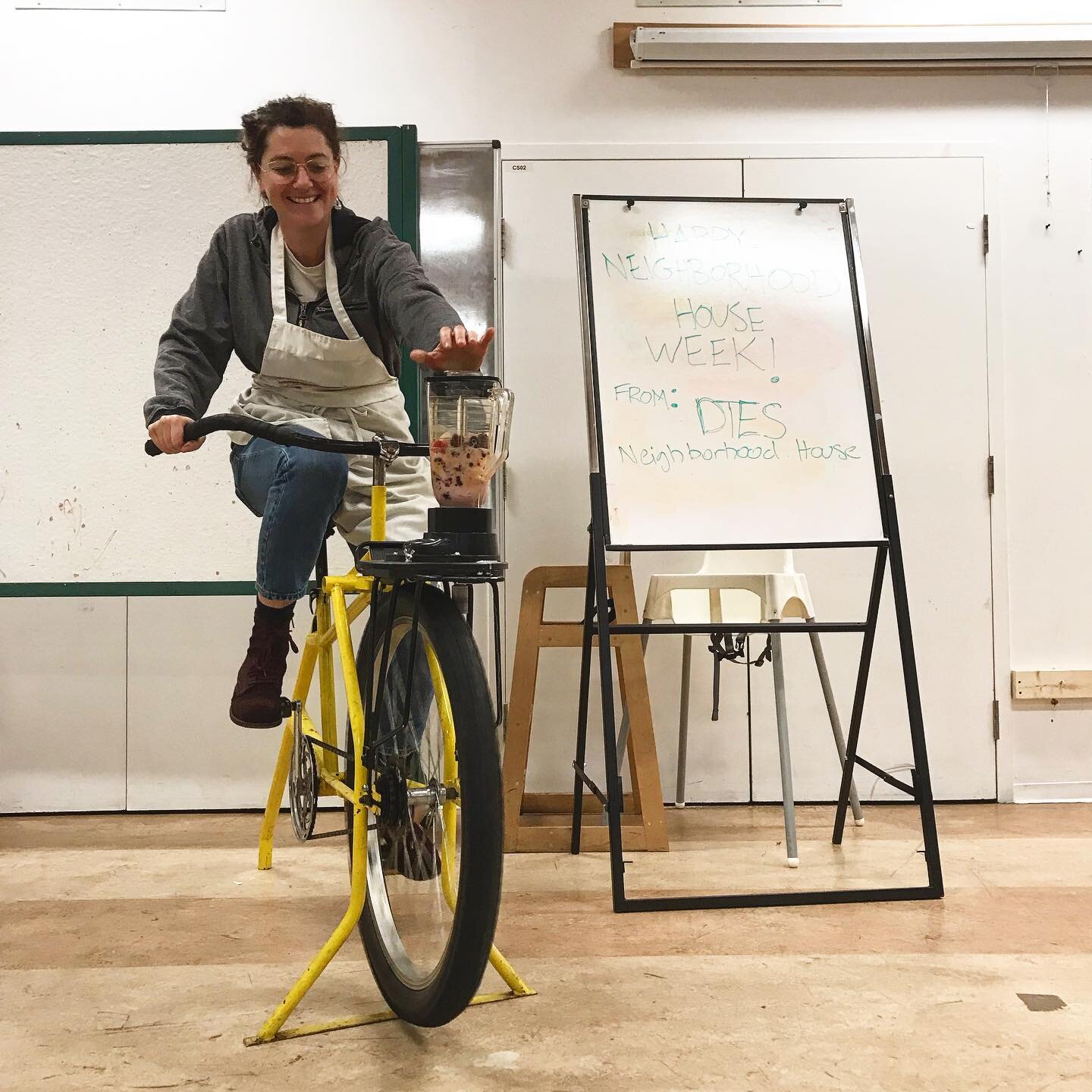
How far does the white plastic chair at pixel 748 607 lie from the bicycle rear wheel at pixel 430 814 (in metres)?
0.88

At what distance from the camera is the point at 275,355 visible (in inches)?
76.4

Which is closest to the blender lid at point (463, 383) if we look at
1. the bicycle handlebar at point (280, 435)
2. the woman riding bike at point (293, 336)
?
the bicycle handlebar at point (280, 435)

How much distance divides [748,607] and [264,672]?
127 cm

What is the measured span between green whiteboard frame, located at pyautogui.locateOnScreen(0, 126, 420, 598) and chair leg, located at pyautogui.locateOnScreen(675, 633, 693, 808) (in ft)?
2.99

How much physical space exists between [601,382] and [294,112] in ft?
2.70

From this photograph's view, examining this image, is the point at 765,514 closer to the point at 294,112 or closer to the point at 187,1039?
the point at 294,112

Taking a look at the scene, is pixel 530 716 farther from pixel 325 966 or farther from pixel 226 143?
pixel 226 143

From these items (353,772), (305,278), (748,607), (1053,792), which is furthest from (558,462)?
(1053,792)

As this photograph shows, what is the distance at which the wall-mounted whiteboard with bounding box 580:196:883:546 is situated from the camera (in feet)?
7.37

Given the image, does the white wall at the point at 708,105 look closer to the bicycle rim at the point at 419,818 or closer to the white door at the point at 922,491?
the white door at the point at 922,491

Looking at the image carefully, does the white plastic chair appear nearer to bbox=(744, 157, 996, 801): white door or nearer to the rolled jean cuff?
bbox=(744, 157, 996, 801): white door

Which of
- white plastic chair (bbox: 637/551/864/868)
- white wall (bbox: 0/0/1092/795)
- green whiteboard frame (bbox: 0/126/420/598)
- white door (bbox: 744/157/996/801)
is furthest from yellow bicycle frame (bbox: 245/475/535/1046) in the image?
white wall (bbox: 0/0/1092/795)

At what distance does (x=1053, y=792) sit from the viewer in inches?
117

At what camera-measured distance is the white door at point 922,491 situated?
116 inches
